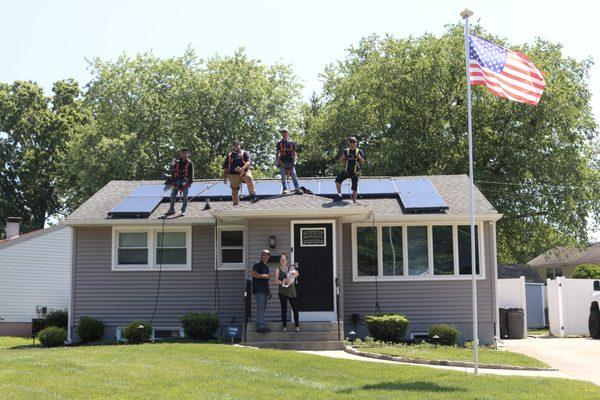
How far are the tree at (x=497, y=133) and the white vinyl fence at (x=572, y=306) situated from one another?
1099cm

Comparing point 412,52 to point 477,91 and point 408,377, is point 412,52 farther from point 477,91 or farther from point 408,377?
point 408,377

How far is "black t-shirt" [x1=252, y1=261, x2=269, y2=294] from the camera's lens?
1702 cm

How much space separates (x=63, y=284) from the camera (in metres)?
30.9

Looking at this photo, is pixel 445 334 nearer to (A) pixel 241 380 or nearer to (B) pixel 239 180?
(B) pixel 239 180

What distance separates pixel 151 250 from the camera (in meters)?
19.9

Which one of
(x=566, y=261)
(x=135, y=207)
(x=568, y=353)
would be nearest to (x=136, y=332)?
(x=135, y=207)

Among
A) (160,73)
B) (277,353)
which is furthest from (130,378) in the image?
(160,73)

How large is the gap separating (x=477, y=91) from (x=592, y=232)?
8.35 meters

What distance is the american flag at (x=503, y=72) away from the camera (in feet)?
43.9

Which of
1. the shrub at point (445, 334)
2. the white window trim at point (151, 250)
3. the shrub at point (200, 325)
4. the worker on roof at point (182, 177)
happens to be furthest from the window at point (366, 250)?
the worker on roof at point (182, 177)

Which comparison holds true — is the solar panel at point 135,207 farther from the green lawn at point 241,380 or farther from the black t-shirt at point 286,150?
the green lawn at point 241,380

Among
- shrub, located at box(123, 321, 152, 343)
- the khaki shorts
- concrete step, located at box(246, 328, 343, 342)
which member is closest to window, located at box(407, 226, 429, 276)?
concrete step, located at box(246, 328, 343, 342)

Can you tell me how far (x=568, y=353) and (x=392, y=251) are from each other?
480cm

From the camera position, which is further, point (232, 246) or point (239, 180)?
point (232, 246)
